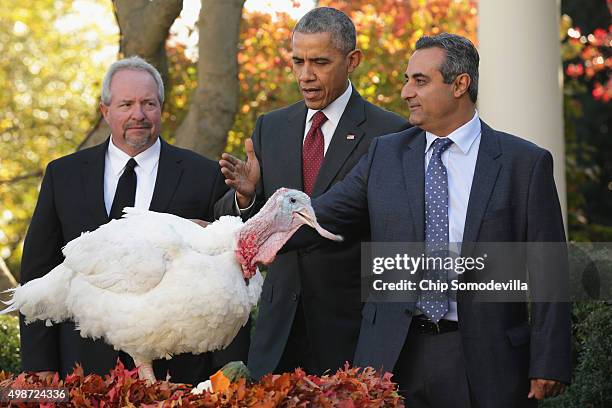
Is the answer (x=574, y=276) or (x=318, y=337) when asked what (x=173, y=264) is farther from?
(x=574, y=276)

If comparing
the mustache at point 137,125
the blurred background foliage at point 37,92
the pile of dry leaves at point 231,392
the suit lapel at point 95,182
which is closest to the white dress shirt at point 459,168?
the pile of dry leaves at point 231,392

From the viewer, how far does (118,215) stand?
5211mm

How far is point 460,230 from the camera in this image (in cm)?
483

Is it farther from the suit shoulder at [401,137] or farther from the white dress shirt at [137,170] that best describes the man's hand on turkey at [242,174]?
the suit shoulder at [401,137]

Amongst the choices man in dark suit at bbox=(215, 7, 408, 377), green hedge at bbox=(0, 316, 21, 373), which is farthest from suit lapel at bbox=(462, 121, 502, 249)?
green hedge at bbox=(0, 316, 21, 373)

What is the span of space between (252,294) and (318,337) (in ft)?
3.65

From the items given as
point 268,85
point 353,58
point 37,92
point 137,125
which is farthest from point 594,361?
point 37,92

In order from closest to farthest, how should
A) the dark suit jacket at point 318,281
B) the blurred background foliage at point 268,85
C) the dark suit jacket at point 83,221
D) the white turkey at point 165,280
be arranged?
the white turkey at point 165,280 < the dark suit jacket at point 83,221 < the dark suit jacket at point 318,281 < the blurred background foliage at point 268,85

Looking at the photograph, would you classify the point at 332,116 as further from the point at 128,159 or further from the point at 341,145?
the point at 128,159

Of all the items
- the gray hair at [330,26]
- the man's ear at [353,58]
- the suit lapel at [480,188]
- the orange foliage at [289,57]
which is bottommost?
the suit lapel at [480,188]

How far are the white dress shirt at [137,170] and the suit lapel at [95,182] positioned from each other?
0.03 metres

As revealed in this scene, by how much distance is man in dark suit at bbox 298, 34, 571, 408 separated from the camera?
475 cm

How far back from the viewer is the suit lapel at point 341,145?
5.44 metres

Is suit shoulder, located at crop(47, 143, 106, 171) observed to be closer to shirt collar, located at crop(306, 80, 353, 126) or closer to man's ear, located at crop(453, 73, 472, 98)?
shirt collar, located at crop(306, 80, 353, 126)
